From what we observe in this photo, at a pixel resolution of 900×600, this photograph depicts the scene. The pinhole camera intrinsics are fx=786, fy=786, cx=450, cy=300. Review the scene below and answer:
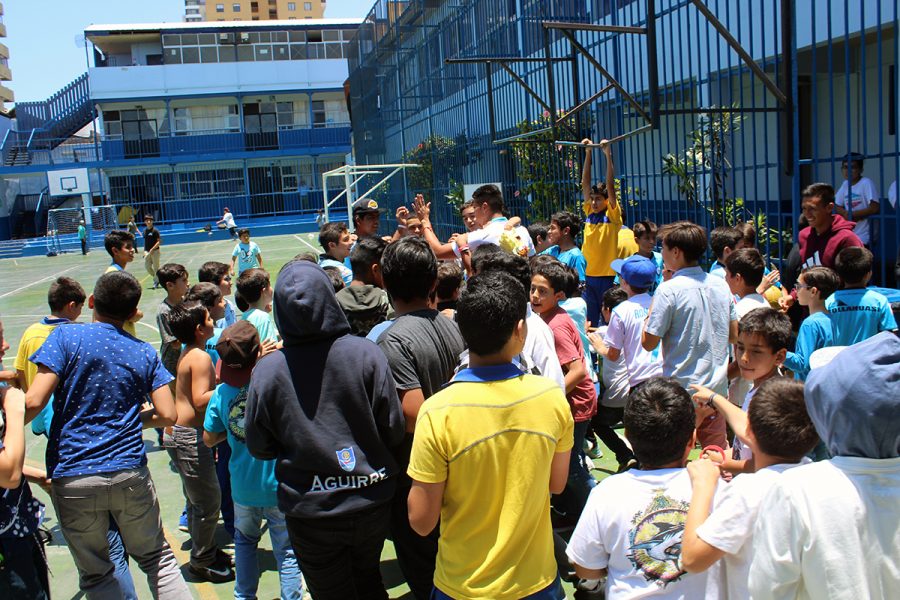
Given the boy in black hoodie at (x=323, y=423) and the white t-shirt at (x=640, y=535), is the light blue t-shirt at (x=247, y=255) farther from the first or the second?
the white t-shirt at (x=640, y=535)

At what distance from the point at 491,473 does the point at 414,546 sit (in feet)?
3.33

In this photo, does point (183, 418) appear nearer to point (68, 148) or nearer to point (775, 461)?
point (775, 461)

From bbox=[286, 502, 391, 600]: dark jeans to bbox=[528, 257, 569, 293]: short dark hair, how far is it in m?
1.68

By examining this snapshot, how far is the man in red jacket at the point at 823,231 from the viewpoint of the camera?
5.32m

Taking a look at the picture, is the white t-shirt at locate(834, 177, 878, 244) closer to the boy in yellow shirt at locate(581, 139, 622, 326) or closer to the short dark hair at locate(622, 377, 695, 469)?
the boy in yellow shirt at locate(581, 139, 622, 326)

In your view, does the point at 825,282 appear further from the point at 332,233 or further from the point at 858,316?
the point at 332,233

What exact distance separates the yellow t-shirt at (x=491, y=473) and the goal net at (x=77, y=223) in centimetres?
3826

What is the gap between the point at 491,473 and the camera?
2594 mm

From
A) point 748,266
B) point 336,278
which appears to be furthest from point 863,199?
point 336,278

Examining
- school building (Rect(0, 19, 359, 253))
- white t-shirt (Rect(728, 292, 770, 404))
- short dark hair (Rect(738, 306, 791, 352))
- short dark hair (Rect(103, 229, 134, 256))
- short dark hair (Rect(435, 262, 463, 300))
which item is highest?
school building (Rect(0, 19, 359, 253))

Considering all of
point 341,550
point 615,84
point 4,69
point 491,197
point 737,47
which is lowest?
point 341,550

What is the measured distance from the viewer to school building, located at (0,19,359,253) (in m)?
43.7

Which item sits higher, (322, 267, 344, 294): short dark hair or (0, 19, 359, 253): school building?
(0, 19, 359, 253): school building

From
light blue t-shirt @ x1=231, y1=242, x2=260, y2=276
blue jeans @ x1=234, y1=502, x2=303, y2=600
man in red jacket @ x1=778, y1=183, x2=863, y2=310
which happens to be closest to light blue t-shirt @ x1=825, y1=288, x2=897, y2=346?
man in red jacket @ x1=778, y1=183, x2=863, y2=310
